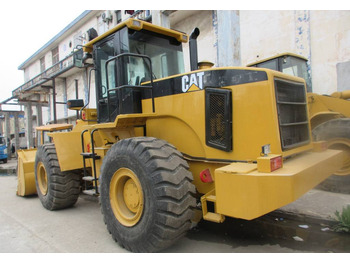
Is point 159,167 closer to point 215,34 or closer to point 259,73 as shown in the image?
point 259,73

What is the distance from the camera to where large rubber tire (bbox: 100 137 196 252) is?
2.83m

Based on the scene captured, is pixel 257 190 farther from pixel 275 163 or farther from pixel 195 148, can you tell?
pixel 195 148

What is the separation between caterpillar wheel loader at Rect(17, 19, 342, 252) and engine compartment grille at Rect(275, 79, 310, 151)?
0.04ft

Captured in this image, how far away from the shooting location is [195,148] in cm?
340

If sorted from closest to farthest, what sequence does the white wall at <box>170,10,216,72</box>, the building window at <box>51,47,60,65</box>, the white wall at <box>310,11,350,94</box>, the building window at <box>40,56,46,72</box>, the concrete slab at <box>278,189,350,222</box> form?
1. the concrete slab at <box>278,189,350,222</box>
2. the white wall at <box>310,11,350,94</box>
3. the white wall at <box>170,10,216,72</box>
4. the building window at <box>51,47,60,65</box>
5. the building window at <box>40,56,46,72</box>

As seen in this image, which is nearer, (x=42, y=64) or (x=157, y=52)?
(x=157, y=52)

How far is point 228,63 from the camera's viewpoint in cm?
735

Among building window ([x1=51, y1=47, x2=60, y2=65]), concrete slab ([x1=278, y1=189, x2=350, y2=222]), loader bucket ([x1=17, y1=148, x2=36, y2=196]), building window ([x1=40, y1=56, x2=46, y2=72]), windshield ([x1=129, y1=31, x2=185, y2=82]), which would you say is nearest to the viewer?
windshield ([x1=129, y1=31, x2=185, y2=82])

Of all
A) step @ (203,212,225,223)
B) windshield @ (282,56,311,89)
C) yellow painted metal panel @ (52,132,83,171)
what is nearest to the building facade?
yellow painted metal panel @ (52,132,83,171)

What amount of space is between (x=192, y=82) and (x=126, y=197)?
1618 millimetres

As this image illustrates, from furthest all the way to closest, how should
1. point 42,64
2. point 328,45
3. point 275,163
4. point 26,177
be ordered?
point 42,64 < point 328,45 < point 26,177 < point 275,163

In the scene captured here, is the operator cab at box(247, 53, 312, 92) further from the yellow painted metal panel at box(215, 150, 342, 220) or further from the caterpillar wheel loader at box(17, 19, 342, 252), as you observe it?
the yellow painted metal panel at box(215, 150, 342, 220)

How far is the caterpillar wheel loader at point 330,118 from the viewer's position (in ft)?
17.3

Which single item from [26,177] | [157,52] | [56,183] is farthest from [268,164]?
[26,177]
